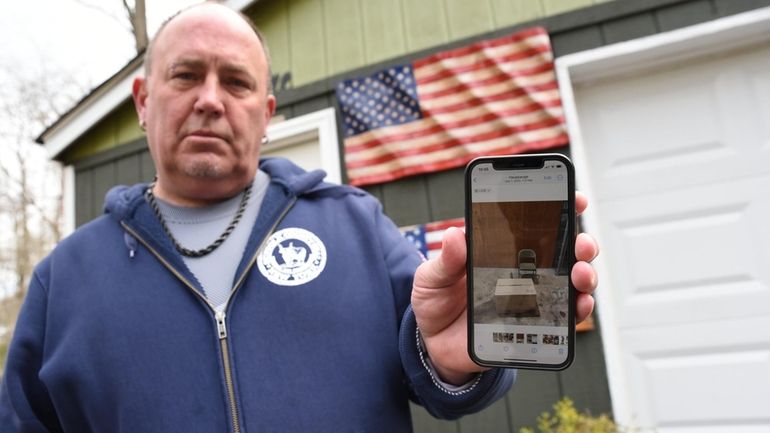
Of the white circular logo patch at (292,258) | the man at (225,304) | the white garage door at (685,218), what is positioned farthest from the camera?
the white garage door at (685,218)

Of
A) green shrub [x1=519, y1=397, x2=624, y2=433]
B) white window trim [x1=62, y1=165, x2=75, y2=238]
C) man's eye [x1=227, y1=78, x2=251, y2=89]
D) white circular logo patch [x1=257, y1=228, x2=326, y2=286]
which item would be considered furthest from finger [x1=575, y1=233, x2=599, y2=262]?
white window trim [x1=62, y1=165, x2=75, y2=238]

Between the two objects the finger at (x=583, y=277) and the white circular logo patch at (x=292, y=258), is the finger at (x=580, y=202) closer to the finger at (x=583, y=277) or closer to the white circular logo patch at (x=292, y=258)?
the finger at (x=583, y=277)

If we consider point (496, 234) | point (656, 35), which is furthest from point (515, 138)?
point (496, 234)

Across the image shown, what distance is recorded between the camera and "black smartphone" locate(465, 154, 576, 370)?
78 cm

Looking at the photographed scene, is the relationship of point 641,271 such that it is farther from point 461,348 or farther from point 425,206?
point 461,348

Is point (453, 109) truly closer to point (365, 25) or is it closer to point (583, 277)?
point (365, 25)

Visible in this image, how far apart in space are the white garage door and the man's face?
66.2 inches

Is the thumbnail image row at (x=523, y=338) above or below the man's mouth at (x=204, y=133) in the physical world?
→ below

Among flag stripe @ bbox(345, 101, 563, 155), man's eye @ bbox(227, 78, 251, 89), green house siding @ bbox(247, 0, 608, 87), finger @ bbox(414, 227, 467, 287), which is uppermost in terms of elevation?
green house siding @ bbox(247, 0, 608, 87)

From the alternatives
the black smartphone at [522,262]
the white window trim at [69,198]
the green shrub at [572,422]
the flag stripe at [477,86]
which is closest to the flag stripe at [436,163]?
the flag stripe at [477,86]

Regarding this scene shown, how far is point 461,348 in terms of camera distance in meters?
0.85

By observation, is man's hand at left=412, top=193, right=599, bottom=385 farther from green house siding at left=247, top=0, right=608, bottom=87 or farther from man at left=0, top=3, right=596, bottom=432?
green house siding at left=247, top=0, right=608, bottom=87

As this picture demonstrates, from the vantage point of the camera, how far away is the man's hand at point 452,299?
0.75 metres

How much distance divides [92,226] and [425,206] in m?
1.71
